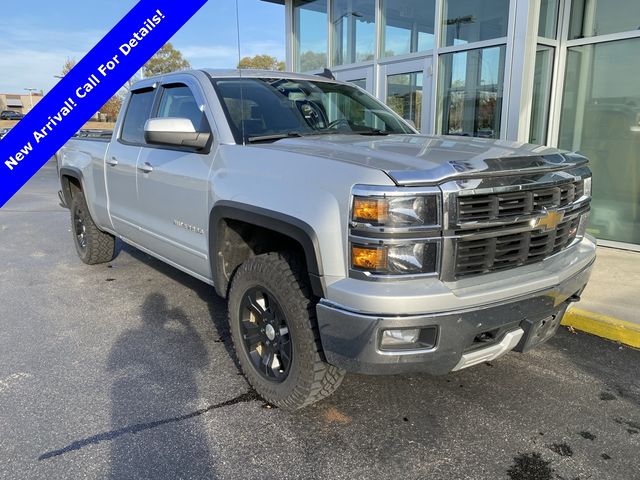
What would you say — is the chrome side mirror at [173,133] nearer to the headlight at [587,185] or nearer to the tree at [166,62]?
the headlight at [587,185]

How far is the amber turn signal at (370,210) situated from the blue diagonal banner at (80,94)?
280 cm

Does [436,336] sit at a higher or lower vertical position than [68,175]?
lower

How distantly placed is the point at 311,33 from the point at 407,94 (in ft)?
10.5

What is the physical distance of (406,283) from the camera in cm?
238

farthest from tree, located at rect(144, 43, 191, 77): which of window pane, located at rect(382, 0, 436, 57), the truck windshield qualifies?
the truck windshield

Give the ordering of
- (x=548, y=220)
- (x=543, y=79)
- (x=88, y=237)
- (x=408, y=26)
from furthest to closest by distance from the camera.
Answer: (x=408, y=26) < (x=543, y=79) < (x=88, y=237) < (x=548, y=220)

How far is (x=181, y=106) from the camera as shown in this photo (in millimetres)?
4164

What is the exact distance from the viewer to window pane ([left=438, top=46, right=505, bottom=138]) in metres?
7.43

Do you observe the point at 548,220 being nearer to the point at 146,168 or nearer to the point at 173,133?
the point at 173,133

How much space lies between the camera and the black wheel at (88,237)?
5992 mm

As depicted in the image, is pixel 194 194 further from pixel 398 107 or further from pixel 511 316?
pixel 398 107

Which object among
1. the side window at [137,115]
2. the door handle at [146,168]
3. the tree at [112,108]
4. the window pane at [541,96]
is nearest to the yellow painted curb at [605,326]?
the door handle at [146,168]

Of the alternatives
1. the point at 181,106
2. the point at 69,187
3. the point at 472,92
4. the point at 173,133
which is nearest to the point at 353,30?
the point at 472,92

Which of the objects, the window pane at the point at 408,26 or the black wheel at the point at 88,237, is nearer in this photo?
the black wheel at the point at 88,237
